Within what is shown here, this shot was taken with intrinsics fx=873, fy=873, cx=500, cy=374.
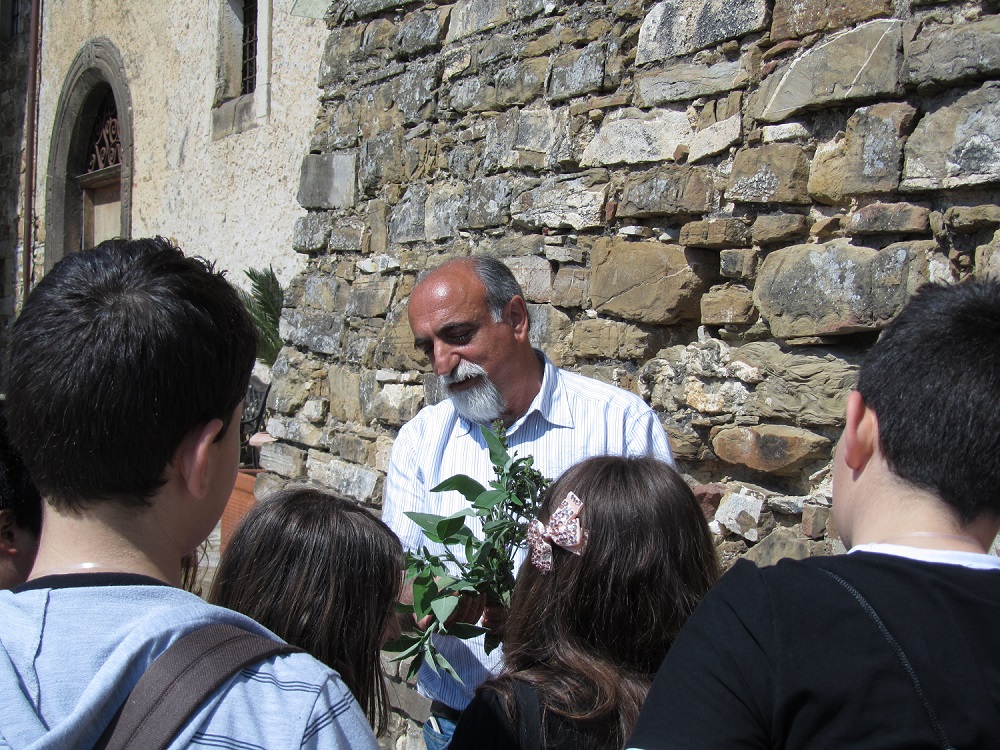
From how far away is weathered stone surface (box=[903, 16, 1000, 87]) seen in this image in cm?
218

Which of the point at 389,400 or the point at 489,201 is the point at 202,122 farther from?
the point at 489,201

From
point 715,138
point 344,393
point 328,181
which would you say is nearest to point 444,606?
point 715,138

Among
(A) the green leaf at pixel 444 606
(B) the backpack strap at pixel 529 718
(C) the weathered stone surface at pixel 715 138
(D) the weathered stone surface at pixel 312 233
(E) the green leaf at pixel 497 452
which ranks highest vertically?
(C) the weathered stone surface at pixel 715 138

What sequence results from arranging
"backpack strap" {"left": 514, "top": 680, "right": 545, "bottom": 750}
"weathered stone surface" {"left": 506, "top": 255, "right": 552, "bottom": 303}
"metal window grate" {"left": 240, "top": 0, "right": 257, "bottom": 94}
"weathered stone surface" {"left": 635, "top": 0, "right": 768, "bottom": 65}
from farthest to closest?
"metal window grate" {"left": 240, "top": 0, "right": 257, "bottom": 94} < "weathered stone surface" {"left": 506, "top": 255, "right": 552, "bottom": 303} < "weathered stone surface" {"left": 635, "top": 0, "right": 768, "bottom": 65} < "backpack strap" {"left": 514, "top": 680, "right": 545, "bottom": 750}

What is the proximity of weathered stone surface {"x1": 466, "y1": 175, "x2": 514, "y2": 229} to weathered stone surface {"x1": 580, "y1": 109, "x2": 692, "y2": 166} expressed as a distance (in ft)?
1.45

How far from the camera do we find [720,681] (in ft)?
3.39

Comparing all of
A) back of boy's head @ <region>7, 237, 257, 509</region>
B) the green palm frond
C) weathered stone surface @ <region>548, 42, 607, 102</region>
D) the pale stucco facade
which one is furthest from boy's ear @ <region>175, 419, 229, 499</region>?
the pale stucco facade

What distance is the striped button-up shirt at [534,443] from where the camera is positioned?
2.42 metres

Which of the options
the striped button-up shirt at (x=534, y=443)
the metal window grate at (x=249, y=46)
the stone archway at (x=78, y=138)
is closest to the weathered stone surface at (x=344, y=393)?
the striped button-up shirt at (x=534, y=443)

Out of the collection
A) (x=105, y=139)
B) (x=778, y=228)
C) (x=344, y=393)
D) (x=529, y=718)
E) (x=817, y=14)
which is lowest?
(x=529, y=718)

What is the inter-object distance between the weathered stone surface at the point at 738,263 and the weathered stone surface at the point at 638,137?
43 centimetres

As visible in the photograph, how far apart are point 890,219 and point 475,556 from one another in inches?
57.9

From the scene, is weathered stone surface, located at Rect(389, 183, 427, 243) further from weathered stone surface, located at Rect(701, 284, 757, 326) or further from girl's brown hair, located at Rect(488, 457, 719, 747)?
girl's brown hair, located at Rect(488, 457, 719, 747)

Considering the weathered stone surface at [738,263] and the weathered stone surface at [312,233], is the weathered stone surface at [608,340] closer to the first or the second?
the weathered stone surface at [738,263]
